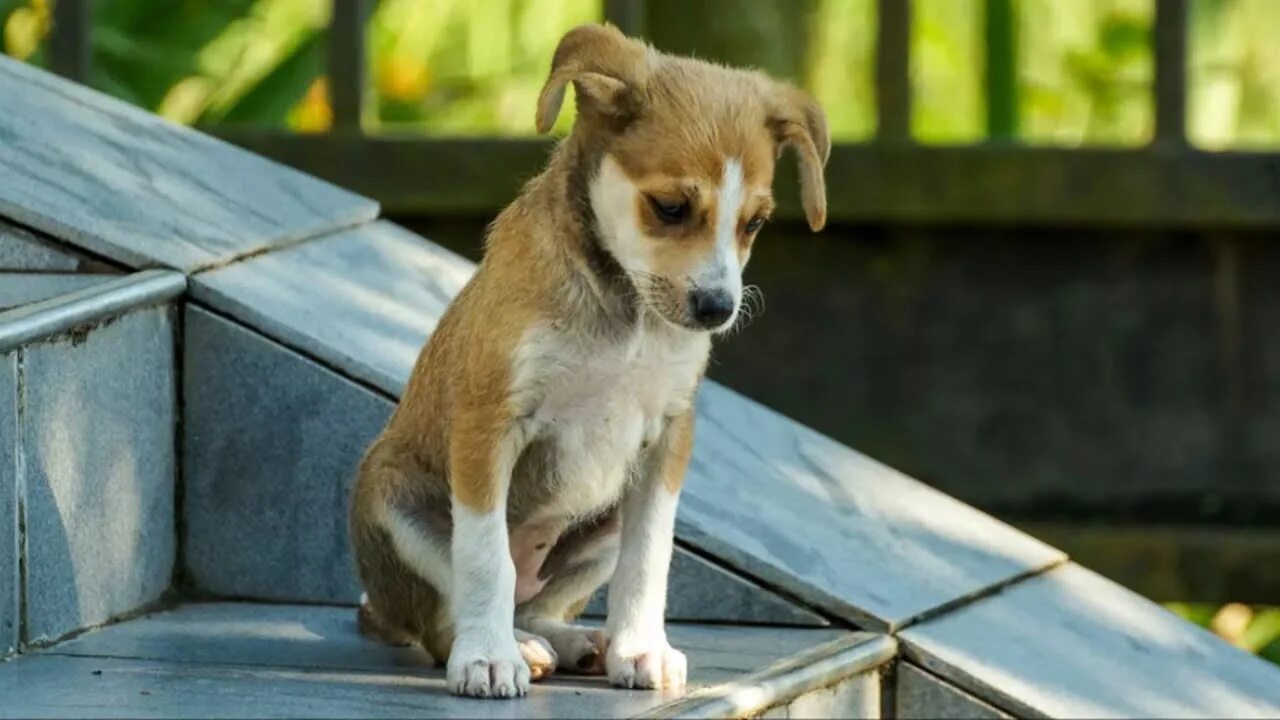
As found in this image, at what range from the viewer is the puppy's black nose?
383cm

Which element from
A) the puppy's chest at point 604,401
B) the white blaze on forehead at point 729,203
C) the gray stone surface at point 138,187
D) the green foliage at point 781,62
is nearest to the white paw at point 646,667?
the puppy's chest at point 604,401

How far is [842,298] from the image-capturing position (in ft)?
21.2

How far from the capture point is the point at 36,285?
15.7ft

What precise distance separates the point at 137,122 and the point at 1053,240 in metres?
2.44

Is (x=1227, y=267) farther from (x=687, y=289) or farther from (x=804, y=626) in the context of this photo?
(x=687, y=289)

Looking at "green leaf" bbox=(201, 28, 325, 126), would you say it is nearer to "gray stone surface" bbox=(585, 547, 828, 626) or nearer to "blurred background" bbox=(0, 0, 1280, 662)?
"blurred background" bbox=(0, 0, 1280, 662)

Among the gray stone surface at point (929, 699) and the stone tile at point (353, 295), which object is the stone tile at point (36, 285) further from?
the gray stone surface at point (929, 699)

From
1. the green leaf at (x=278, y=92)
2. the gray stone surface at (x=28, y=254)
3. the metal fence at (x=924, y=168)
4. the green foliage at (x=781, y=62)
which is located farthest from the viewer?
the green foliage at (x=781, y=62)

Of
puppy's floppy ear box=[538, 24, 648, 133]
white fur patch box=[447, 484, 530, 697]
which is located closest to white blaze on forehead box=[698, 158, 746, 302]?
puppy's floppy ear box=[538, 24, 648, 133]

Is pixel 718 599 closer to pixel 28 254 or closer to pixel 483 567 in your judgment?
pixel 483 567

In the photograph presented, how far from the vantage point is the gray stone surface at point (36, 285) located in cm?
461

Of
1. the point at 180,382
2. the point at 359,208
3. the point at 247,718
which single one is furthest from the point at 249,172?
the point at 247,718

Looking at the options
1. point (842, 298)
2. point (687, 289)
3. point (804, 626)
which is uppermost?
point (842, 298)

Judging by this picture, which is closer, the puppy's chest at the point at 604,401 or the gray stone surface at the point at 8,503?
the puppy's chest at the point at 604,401
